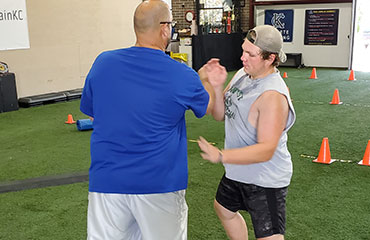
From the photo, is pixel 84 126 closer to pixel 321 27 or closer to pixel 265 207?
pixel 265 207

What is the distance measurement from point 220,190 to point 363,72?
37.3ft

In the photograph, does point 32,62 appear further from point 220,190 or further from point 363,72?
point 363,72

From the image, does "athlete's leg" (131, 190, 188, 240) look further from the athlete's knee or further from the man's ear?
the man's ear

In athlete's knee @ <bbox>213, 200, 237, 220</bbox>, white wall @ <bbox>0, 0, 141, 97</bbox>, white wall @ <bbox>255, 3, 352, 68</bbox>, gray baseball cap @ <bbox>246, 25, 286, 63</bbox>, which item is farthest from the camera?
white wall @ <bbox>255, 3, 352, 68</bbox>

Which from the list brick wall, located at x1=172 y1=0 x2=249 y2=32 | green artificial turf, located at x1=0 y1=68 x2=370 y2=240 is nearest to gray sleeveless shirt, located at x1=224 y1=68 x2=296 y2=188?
green artificial turf, located at x1=0 y1=68 x2=370 y2=240

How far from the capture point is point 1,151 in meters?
5.82

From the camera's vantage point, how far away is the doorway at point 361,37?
1365 centimetres

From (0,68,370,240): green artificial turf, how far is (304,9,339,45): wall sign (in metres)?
6.21

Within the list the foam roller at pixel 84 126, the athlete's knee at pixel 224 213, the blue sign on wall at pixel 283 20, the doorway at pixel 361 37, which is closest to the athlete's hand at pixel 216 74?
the athlete's knee at pixel 224 213

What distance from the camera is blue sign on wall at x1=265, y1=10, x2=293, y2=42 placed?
14430 millimetres

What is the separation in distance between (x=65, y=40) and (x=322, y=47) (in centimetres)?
803

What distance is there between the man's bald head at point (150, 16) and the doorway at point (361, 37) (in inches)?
497

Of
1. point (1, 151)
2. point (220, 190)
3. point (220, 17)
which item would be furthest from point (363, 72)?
point (220, 190)

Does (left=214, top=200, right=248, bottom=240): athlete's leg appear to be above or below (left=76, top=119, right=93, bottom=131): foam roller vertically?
above
